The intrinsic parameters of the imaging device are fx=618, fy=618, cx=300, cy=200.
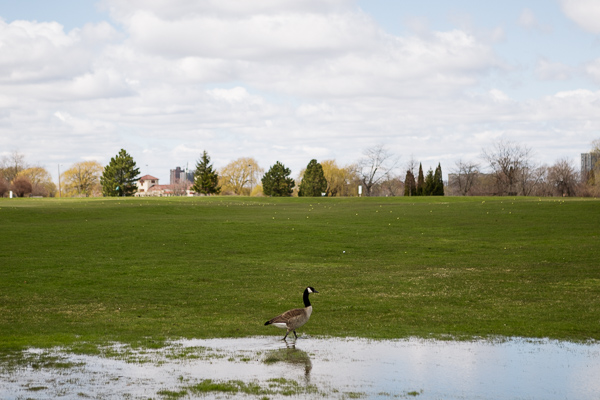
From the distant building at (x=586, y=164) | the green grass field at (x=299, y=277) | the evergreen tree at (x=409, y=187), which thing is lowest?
the green grass field at (x=299, y=277)

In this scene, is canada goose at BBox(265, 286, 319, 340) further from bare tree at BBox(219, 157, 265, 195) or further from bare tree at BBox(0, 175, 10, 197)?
bare tree at BBox(219, 157, 265, 195)

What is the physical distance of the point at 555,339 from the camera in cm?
1302

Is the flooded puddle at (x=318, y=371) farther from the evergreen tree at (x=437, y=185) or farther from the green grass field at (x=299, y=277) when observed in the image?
the evergreen tree at (x=437, y=185)

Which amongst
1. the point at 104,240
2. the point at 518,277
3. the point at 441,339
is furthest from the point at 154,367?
the point at 104,240

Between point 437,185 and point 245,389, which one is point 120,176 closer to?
point 437,185

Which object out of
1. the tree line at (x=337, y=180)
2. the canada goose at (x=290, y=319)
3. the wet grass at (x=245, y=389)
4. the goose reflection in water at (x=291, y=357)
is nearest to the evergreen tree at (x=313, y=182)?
the tree line at (x=337, y=180)

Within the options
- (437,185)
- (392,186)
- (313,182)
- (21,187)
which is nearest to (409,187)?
(437,185)

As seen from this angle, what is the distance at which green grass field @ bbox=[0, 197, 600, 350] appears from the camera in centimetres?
1484

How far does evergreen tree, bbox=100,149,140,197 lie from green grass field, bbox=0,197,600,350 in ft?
394

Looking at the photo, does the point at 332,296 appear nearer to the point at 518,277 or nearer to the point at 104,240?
the point at 518,277

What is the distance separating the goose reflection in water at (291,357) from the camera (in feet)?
35.9

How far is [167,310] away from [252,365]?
695cm

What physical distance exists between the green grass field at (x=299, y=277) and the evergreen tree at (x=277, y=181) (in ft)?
369

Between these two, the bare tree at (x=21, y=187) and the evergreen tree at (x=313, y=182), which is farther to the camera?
the evergreen tree at (x=313, y=182)
